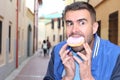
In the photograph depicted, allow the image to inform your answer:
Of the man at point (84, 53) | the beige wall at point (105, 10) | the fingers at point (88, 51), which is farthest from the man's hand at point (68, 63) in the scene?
the beige wall at point (105, 10)

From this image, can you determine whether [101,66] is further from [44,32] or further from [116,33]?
[44,32]

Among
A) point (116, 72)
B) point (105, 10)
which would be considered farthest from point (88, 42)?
point (105, 10)

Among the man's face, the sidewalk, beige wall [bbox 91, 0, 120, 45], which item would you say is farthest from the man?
the sidewalk

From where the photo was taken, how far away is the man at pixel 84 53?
105 inches

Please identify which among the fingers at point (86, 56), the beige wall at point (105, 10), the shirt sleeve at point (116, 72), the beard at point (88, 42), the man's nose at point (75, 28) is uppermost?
the beige wall at point (105, 10)

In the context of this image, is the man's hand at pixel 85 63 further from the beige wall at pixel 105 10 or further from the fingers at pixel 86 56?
the beige wall at pixel 105 10

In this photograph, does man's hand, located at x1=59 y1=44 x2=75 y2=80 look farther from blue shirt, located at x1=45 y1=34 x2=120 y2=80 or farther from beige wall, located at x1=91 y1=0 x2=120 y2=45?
beige wall, located at x1=91 y1=0 x2=120 y2=45

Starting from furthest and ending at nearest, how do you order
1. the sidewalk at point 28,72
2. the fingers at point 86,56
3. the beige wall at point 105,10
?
the sidewalk at point 28,72
the beige wall at point 105,10
the fingers at point 86,56

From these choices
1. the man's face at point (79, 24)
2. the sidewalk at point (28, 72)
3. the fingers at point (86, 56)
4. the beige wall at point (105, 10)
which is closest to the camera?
the fingers at point (86, 56)

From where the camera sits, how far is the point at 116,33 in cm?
1278

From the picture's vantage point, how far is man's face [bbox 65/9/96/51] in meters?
2.73

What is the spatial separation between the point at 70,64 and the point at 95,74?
20 cm

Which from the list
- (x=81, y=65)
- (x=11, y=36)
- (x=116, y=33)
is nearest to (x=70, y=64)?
(x=81, y=65)

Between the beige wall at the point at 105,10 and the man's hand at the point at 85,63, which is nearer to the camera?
the man's hand at the point at 85,63
